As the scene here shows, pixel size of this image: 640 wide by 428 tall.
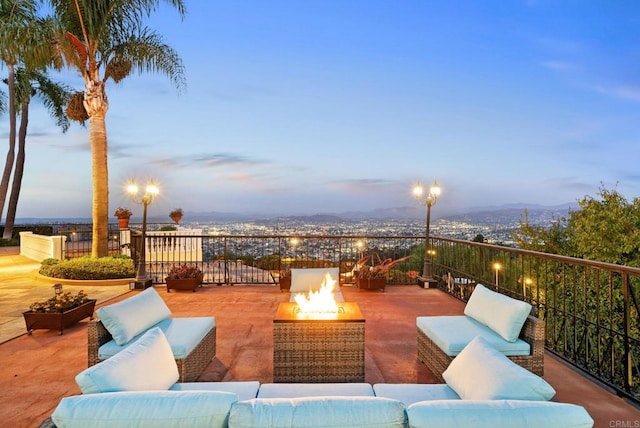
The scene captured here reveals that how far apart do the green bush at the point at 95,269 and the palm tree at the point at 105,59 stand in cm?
47

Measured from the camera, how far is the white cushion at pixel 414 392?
198 centimetres

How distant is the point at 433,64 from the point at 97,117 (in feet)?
32.4

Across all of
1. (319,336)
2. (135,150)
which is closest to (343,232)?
(319,336)

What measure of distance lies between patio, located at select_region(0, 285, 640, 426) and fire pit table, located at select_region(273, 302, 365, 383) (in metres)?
0.24

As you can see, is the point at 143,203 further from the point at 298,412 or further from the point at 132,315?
the point at 298,412

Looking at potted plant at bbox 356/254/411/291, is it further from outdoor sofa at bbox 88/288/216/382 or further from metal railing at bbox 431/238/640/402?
outdoor sofa at bbox 88/288/216/382

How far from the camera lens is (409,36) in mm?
11000

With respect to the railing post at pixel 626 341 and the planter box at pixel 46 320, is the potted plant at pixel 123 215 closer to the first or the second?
the planter box at pixel 46 320

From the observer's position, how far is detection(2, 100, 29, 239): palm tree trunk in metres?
17.2

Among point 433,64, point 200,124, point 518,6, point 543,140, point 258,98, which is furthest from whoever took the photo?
point 543,140

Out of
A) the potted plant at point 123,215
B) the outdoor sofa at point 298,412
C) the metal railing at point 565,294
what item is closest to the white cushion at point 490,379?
the outdoor sofa at point 298,412

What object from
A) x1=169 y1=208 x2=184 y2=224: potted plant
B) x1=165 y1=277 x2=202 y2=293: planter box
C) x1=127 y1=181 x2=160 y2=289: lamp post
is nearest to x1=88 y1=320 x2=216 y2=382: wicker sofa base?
x1=165 y1=277 x2=202 y2=293: planter box

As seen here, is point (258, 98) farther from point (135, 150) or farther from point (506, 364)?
point (506, 364)

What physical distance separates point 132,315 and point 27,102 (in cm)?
1946
